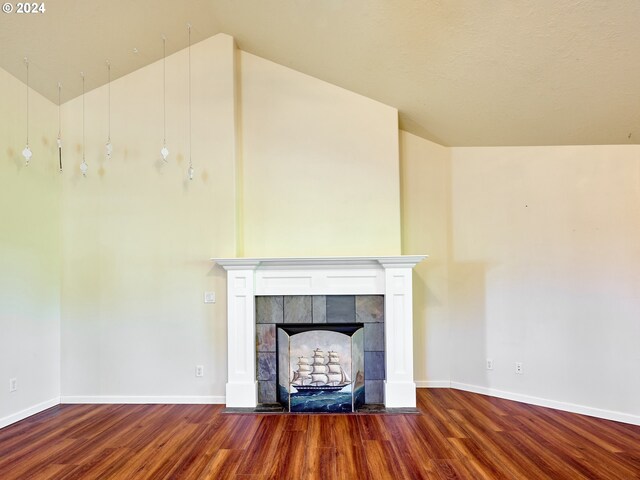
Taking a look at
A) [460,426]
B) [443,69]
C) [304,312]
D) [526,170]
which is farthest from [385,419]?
[443,69]

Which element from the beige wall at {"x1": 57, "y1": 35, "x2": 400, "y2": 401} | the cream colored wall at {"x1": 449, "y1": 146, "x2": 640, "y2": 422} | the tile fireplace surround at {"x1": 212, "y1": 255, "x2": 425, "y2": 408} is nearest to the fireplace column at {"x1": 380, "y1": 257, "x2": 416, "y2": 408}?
the tile fireplace surround at {"x1": 212, "y1": 255, "x2": 425, "y2": 408}

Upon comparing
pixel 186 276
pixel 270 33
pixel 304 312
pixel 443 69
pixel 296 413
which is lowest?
pixel 296 413

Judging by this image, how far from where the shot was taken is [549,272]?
10.8ft

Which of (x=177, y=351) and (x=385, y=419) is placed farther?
(x=177, y=351)

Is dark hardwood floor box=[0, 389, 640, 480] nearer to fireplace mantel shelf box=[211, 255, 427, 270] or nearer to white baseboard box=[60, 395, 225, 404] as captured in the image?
white baseboard box=[60, 395, 225, 404]

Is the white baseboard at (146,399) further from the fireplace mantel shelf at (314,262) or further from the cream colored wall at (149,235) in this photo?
the fireplace mantel shelf at (314,262)

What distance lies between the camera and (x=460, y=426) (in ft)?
9.34

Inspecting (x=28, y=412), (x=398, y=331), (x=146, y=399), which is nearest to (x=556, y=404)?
(x=398, y=331)

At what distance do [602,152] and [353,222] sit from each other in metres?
2.25

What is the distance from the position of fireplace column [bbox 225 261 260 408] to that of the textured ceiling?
2.11 metres

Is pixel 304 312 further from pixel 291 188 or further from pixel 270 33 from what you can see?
pixel 270 33

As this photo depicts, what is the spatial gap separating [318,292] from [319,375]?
0.76 metres

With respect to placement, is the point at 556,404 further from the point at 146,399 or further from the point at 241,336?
the point at 146,399

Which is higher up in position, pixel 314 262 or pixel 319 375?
pixel 314 262
